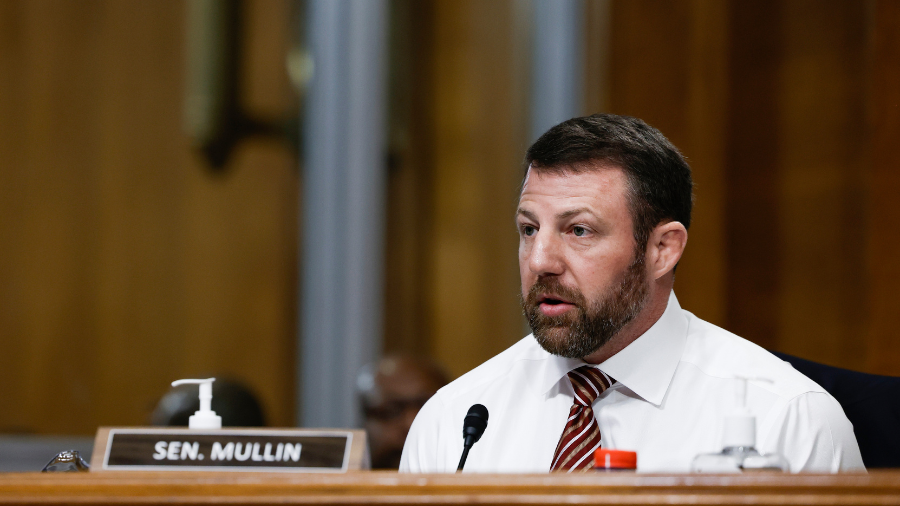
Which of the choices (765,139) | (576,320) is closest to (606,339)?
(576,320)

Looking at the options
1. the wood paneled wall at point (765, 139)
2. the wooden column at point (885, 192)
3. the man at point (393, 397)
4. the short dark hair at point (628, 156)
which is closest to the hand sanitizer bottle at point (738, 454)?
the short dark hair at point (628, 156)

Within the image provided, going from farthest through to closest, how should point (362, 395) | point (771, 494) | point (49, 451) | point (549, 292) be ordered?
point (49, 451) < point (362, 395) < point (549, 292) < point (771, 494)

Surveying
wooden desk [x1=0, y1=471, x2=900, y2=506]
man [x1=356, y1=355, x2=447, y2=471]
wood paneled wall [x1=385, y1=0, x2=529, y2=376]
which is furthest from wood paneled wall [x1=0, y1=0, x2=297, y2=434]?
wooden desk [x1=0, y1=471, x2=900, y2=506]

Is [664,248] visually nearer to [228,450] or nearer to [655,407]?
[655,407]

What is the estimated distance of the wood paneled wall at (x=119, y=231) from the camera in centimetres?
392

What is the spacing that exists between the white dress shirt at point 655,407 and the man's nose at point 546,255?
178 mm

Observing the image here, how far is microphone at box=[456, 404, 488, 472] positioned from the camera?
1.22 meters

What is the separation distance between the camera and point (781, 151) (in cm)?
329

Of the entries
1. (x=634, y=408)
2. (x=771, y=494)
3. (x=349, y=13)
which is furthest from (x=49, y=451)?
(x=771, y=494)

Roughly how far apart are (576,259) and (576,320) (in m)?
0.09

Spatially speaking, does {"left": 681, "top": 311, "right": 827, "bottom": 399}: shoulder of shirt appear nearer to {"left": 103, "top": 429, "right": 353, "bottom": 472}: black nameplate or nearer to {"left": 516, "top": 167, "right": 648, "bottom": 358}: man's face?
{"left": 516, "top": 167, "right": 648, "bottom": 358}: man's face

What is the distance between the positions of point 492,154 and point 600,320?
277 cm

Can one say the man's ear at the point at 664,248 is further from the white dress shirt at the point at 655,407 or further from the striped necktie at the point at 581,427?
the striped necktie at the point at 581,427

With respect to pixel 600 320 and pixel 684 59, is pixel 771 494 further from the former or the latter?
pixel 684 59
